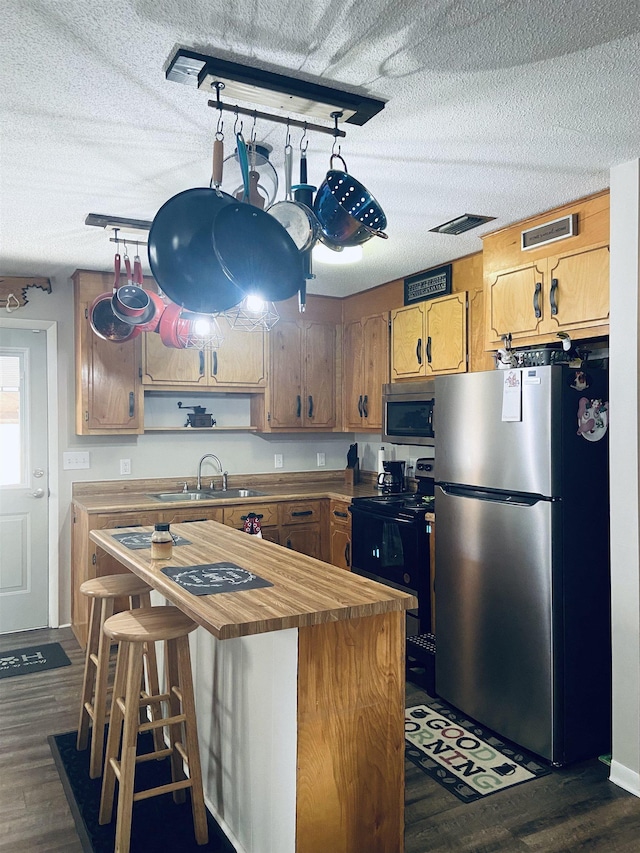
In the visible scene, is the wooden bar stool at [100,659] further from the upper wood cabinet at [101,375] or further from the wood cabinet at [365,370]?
the wood cabinet at [365,370]

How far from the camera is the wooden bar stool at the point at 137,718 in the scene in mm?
2064

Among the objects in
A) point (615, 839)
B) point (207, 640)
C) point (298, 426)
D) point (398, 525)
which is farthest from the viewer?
point (298, 426)

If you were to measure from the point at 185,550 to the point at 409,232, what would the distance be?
6.38ft

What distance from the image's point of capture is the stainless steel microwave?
4.07 meters

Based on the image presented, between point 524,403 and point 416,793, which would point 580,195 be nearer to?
point 524,403

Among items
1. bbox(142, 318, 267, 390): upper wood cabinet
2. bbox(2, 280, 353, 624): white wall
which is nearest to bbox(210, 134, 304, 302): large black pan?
bbox(142, 318, 267, 390): upper wood cabinet

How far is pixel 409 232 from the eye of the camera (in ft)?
11.3

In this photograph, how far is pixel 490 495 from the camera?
2.98 meters

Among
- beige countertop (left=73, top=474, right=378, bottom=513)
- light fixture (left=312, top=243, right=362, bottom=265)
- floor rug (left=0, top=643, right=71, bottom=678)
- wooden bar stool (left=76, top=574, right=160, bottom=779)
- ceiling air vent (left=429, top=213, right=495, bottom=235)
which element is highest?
ceiling air vent (left=429, top=213, right=495, bottom=235)

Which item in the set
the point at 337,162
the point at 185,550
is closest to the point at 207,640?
the point at 185,550

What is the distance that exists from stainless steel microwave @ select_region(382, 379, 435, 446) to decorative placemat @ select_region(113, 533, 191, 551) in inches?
69.4

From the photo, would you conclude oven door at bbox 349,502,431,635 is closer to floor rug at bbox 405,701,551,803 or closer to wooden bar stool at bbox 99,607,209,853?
floor rug at bbox 405,701,551,803

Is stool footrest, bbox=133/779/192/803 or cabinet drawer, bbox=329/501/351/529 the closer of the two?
stool footrest, bbox=133/779/192/803

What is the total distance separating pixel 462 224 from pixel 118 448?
2.75m
